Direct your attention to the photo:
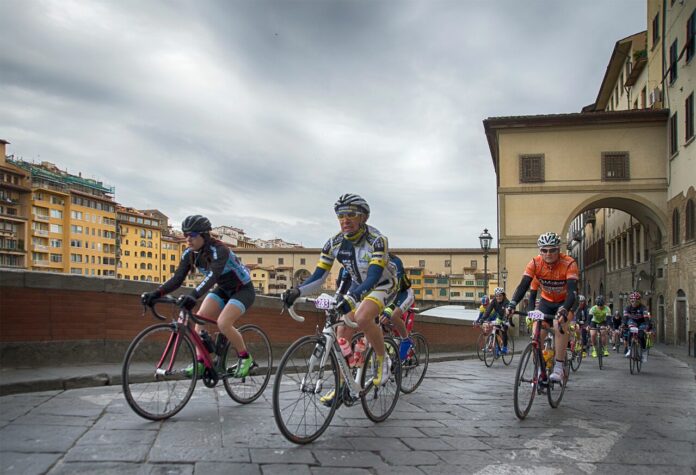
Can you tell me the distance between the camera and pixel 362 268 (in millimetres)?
5879

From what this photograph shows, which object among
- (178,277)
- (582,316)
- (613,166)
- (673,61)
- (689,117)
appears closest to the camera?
(178,277)

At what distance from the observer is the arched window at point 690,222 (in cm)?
2847

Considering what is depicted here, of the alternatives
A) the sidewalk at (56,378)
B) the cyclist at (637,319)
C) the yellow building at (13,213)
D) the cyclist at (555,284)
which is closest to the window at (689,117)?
the cyclist at (637,319)

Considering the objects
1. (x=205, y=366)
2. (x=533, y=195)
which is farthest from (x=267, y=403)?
(x=533, y=195)

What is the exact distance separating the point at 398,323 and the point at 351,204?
108 inches

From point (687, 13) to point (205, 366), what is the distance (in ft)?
97.4

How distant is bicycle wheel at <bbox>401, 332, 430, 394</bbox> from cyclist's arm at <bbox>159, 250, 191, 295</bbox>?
292 centimetres

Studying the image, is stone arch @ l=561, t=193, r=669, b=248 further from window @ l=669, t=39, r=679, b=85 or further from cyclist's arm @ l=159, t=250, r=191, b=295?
cyclist's arm @ l=159, t=250, r=191, b=295

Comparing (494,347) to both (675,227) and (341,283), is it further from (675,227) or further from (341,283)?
(675,227)

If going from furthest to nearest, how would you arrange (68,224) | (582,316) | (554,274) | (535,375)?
(68,224), (582,316), (554,274), (535,375)

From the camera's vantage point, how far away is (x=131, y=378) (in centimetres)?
553

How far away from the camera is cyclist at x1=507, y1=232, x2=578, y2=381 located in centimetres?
711

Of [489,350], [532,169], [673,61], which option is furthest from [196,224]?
[532,169]

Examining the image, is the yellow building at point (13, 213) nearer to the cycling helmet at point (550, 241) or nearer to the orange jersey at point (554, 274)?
the orange jersey at point (554, 274)
